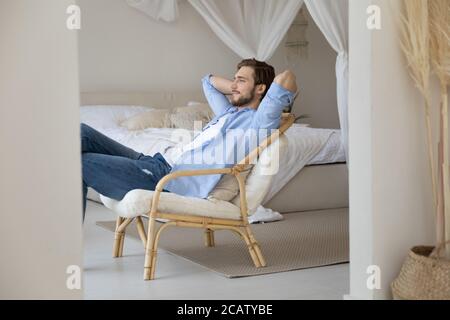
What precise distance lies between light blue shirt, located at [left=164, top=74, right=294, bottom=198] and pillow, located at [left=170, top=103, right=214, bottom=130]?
2.78 meters

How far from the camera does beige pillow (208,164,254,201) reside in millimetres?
3932

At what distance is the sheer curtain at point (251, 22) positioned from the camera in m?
6.41

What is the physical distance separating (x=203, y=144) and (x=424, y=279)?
1691mm

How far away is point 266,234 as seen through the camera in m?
4.86

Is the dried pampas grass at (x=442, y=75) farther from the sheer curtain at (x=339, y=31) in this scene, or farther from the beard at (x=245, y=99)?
the sheer curtain at (x=339, y=31)

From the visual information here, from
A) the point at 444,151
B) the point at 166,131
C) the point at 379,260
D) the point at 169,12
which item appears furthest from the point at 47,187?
the point at 169,12

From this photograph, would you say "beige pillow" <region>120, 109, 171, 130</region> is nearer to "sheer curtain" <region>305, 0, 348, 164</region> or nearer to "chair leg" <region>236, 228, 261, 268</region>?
"sheer curtain" <region>305, 0, 348, 164</region>

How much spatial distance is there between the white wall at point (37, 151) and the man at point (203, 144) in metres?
1.33

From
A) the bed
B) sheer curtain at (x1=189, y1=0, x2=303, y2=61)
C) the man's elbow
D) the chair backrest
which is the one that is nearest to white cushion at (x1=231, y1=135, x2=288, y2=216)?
the chair backrest

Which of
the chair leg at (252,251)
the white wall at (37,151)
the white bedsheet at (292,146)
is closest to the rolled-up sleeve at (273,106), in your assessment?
the chair leg at (252,251)

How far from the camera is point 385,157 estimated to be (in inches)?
115

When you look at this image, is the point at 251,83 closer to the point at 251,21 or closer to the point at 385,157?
the point at 385,157

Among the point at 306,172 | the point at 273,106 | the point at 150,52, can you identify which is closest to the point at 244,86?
the point at 273,106
